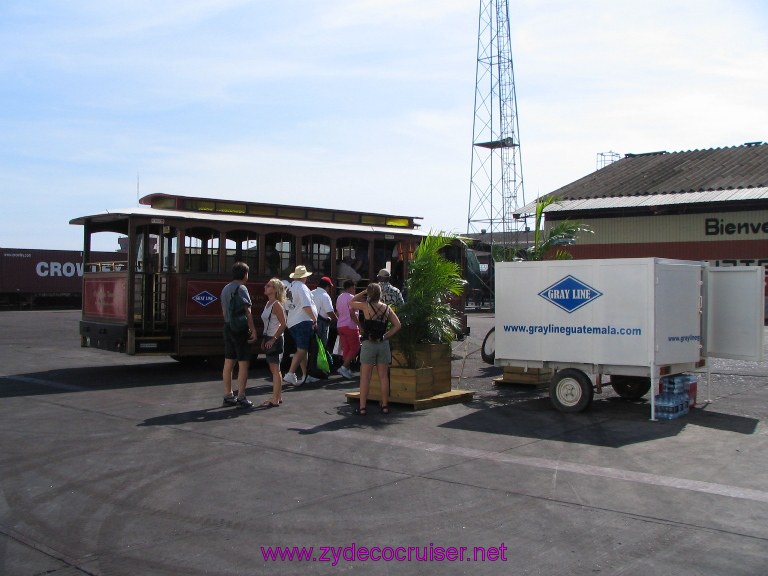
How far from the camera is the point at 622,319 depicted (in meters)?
10.1

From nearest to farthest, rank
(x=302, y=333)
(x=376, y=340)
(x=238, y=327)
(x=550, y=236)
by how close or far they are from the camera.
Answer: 1. (x=376, y=340)
2. (x=238, y=327)
3. (x=302, y=333)
4. (x=550, y=236)

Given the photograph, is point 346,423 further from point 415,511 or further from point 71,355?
point 71,355

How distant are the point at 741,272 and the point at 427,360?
14.8ft

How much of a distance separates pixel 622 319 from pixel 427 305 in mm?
2735

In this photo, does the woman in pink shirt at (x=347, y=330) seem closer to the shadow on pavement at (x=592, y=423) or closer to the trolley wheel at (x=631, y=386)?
the shadow on pavement at (x=592, y=423)

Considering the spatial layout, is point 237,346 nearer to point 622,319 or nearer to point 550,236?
point 622,319

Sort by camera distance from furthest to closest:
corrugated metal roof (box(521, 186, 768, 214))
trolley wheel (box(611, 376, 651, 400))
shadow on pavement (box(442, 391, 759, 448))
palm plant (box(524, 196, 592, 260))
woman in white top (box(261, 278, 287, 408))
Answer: corrugated metal roof (box(521, 186, 768, 214)) → palm plant (box(524, 196, 592, 260)) → trolley wheel (box(611, 376, 651, 400)) → woman in white top (box(261, 278, 287, 408)) → shadow on pavement (box(442, 391, 759, 448))

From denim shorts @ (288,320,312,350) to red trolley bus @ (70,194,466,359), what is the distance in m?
2.48

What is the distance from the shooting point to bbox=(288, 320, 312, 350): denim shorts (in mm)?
12602

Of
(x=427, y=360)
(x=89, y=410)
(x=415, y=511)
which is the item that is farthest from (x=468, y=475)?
(x=89, y=410)

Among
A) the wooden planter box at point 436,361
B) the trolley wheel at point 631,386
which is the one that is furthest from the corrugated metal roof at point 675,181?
the wooden planter box at point 436,361

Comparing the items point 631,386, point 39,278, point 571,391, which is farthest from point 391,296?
point 39,278

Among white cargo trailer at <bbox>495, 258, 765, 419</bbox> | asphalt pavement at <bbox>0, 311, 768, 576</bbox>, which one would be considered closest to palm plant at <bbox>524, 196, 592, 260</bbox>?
white cargo trailer at <bbox>495, 258, 765, 419</bbox>

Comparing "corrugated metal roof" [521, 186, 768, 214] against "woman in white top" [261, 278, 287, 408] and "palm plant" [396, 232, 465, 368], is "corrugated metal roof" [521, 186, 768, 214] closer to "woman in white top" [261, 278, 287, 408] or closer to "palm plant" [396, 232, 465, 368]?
"palm plant" [396, 232, 465, 368]
